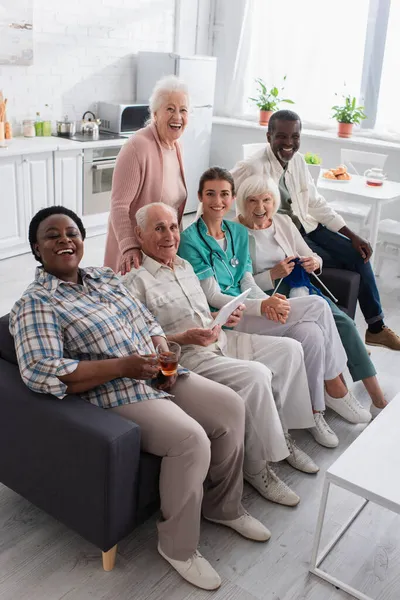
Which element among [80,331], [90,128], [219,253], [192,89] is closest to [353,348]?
[219,253]

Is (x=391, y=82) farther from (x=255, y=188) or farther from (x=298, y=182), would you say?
(x=255, y=188)

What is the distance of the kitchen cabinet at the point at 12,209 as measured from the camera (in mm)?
4410

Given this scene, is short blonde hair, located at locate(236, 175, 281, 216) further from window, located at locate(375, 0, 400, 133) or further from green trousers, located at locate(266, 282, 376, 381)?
window, located at locate(375, 0, 400, 133)

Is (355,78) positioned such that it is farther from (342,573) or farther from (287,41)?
(342,573)

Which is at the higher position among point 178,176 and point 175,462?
point 178,176

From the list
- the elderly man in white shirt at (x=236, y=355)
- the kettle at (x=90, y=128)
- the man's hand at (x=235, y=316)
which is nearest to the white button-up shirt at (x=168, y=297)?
the elderly man in white shirt at (x=236, y=355)

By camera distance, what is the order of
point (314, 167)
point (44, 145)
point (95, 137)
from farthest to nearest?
point (95, 137), point (44, 145), point (314, 167)

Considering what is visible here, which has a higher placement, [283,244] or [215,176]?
[215,176]

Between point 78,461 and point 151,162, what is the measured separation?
1421mm

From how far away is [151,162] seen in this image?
272 cm

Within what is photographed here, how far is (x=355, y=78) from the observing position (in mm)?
5848

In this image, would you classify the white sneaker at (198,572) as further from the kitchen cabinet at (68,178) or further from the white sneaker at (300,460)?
the kitchen cabinet at (68,178)

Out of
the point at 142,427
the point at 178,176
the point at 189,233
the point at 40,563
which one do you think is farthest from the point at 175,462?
the point at 178,176

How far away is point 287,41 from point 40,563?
5.41 m
